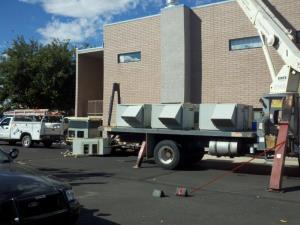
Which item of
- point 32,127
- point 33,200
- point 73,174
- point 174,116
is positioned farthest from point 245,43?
point 33,200

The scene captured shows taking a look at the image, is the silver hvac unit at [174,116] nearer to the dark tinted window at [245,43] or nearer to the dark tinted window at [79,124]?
the dark tinted window at [245,43]

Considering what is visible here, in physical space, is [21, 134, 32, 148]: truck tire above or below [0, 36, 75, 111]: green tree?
below

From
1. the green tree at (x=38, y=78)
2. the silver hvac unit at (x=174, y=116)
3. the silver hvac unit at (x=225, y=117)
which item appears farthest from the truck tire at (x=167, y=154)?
the green tree at (x=38, y=78)

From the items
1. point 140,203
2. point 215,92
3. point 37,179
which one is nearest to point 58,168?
point 140,203

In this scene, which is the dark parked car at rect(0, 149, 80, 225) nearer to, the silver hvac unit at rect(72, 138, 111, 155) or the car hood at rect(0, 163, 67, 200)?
the car hood at rect(0, 163, 67, 200)

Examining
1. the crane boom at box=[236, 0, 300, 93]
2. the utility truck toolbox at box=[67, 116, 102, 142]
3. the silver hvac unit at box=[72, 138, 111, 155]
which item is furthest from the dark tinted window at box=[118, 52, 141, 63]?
the crane boom at box=[236, 0, 300, 93]

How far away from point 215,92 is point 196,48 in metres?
2.36

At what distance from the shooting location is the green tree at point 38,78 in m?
38.7

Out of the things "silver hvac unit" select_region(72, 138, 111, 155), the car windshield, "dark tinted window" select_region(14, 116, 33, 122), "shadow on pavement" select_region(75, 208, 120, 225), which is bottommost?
"shadow on pavement" select_region(75, 208, 120, 225)

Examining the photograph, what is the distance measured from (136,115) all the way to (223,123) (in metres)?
3.20

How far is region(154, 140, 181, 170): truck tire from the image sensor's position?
16.3 meters

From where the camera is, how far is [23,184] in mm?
6227

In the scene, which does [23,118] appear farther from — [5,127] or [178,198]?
[178,198]

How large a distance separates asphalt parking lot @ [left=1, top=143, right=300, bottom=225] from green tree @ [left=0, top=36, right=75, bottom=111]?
853 inches
